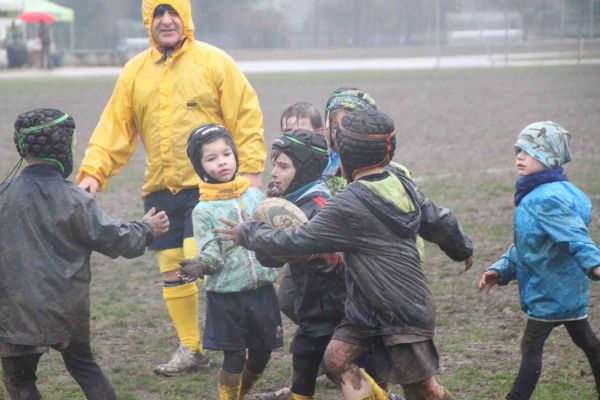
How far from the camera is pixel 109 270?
8445 millimetres

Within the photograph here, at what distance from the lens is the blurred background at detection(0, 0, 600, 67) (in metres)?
48.2

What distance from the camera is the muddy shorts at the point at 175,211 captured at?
5.76 meters

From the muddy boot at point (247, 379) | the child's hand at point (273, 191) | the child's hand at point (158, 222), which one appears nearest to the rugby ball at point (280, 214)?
the child's hand at point (273, 191)

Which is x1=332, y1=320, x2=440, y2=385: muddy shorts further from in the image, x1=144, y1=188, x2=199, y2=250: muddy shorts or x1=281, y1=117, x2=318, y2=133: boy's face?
x1=144, y1=188, x2=199, y2=250: muddy shorts

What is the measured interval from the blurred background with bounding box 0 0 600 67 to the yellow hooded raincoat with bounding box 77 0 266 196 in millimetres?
40978

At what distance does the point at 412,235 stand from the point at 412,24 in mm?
53114

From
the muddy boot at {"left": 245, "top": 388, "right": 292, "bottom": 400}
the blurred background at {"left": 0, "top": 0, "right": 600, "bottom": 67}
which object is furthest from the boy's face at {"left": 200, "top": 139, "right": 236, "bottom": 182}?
the blurred background at {"left": 0, "top": 0, "right": 600, "bottom": 67}

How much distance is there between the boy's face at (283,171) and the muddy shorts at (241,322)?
52 cm

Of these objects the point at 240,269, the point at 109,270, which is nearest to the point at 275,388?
the point at 240,269

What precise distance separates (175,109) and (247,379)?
162cm

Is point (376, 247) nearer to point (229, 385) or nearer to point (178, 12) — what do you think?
point (229, 385)

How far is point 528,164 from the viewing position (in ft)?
15.6

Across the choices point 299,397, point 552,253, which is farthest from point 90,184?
point 552,253

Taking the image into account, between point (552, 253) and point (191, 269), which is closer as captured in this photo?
point (191, 269)
